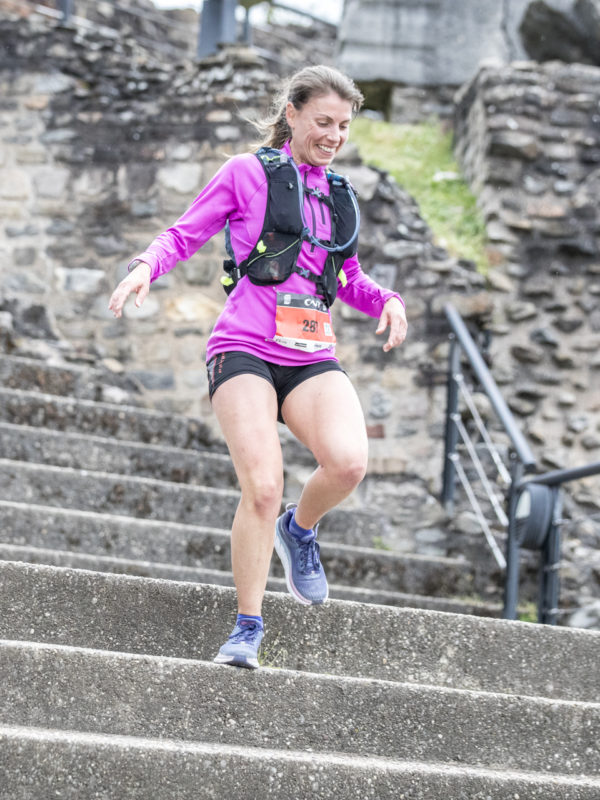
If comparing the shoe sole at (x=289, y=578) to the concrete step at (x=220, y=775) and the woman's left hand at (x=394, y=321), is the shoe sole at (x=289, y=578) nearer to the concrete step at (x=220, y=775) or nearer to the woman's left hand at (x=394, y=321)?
the concrete step at (x=220, y=775)

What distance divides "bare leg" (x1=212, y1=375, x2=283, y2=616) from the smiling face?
0.61m

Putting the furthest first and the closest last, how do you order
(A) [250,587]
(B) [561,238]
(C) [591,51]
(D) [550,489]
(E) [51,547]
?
1. (C) [591,51]
2. (B) [561,238]
3. (D) [550,489]
4. (E) [51,547]
5. (A) [250,587]

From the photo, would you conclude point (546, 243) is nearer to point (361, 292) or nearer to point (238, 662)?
point (361, 292)

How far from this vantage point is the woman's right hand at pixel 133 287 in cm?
238

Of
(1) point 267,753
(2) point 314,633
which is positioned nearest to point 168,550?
(2) point 314,633

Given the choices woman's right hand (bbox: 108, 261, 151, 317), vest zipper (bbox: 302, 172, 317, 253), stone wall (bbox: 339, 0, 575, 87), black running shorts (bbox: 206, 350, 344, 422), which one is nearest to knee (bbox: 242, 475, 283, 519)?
black running shorts (bbox: 206, 350, 344, 422)

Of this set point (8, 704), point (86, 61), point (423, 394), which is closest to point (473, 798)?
point (8, 704)

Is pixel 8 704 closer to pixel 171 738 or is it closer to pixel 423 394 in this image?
pixel 171 738

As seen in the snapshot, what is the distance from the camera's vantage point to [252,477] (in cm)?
245

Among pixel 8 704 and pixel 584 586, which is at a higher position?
pixel 8 704

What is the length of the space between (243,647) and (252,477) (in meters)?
0.40

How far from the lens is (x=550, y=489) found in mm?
4293

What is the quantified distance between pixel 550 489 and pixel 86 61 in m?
4.30

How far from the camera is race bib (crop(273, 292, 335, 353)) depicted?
8.46 feet
